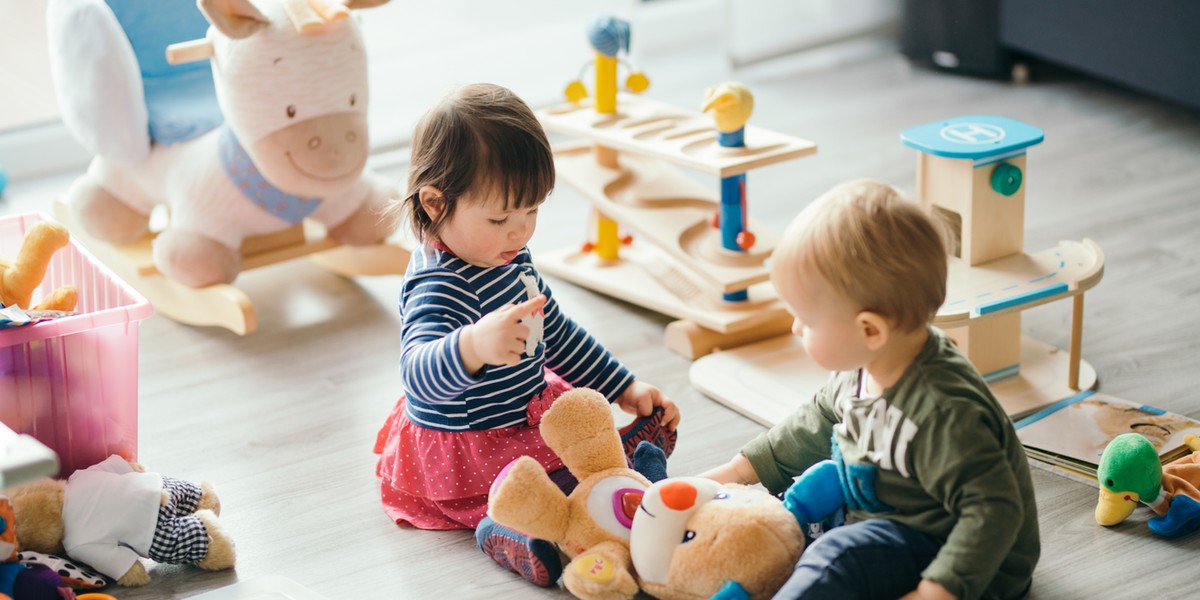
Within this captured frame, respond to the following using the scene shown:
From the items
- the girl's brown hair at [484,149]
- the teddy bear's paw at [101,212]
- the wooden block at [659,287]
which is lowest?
the wooden block at [659,287]

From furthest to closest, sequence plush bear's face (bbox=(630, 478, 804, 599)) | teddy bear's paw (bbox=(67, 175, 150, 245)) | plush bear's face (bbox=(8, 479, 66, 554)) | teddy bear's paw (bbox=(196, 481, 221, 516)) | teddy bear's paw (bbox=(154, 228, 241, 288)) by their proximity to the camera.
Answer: teddy bear's paw (bbox=(67, 175, 150, 245)) < teddy bear's paw (bbox=(154, 228, 241, 288)) < teddy bear's paw (bbox=(196, 481, 221, 516)) < plush bear's face (bbox=(8, 479, 66, 554)) < plush bear's face (bbox=(630, 478, 804, 599))

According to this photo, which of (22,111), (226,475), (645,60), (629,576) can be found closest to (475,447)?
(629,576)

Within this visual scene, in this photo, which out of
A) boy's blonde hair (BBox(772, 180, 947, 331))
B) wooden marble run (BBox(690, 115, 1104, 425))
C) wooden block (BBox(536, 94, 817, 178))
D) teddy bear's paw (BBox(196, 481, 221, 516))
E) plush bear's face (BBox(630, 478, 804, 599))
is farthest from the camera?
wooden block (BBox(536, 94, 817, 178))

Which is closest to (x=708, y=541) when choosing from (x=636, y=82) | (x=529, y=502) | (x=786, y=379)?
(x=529, y=502)

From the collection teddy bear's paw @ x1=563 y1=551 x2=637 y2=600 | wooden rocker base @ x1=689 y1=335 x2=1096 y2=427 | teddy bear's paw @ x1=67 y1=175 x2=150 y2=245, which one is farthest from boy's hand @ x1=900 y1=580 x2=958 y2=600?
teddy bear's paw @ x1=67 y1=175 x2=150 y2=245

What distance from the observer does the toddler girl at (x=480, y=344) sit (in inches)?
51.0

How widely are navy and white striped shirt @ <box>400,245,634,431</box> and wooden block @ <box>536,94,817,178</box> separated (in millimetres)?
423

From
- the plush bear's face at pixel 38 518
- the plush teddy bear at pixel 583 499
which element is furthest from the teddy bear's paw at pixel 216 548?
the plush teddy bear at pixel 583 499

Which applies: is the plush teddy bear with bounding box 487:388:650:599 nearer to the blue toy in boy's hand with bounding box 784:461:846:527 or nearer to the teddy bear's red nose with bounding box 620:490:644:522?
the teddy bear's red nose with bounding box 620:490:644:522

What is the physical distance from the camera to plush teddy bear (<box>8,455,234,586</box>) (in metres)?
1.32

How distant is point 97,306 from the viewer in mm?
1571

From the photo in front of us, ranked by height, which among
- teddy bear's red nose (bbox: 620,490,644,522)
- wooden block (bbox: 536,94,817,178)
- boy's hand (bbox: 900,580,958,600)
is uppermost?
wooden block (bbox: 536,94,817,178)

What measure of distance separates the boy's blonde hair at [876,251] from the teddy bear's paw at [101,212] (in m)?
1.29

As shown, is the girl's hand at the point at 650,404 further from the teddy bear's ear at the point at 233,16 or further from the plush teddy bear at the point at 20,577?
the teddy bear's ear at the point at 233,16
